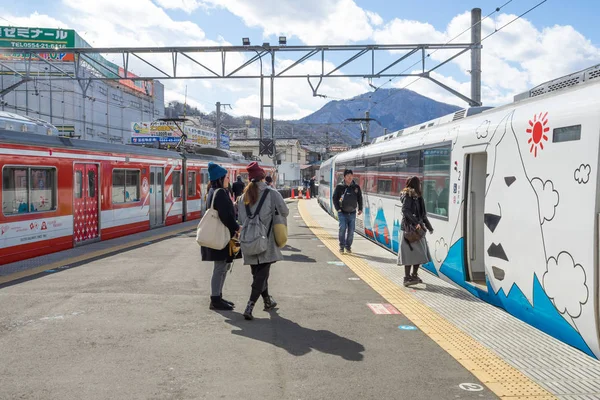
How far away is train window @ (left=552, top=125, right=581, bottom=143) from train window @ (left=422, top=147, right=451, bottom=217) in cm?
284

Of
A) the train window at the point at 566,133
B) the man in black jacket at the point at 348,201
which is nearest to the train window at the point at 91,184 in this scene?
the man in black jacket at the point at 348,201

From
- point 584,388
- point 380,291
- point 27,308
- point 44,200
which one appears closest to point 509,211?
point 584,388

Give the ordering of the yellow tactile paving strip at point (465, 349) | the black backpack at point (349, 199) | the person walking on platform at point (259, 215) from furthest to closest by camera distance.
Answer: the black backpack at point (349, 199) → the person walking on platform at point (259, 215) → the yellow tactile paving strip at point (465, 349)

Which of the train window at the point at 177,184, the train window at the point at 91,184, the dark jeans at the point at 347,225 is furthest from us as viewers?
the train window at the point at 177,184

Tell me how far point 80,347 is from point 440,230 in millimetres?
4996

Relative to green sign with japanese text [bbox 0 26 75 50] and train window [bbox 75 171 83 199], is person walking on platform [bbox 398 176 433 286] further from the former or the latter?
green sign with japanese text [bbox 0 26 75 50]

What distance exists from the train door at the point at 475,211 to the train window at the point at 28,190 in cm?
765

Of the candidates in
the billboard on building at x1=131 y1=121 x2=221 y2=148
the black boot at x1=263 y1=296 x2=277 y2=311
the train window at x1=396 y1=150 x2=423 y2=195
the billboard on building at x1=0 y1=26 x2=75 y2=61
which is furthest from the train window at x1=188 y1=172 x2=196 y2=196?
the billboard on building at x1=131 y1=121 x2=221 y2=148

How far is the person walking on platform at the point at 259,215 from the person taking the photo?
5.82m

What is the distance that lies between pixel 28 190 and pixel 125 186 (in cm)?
417

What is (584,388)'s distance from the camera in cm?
400

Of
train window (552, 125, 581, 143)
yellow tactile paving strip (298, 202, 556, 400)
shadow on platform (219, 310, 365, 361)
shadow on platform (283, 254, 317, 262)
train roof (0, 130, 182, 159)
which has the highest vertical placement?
train roof (0, 130, 182, 159)

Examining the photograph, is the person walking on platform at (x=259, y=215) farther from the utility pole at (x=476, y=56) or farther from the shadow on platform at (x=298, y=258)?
the utility pole at (x=476, y=56)

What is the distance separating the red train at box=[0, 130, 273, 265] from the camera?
952 cm
